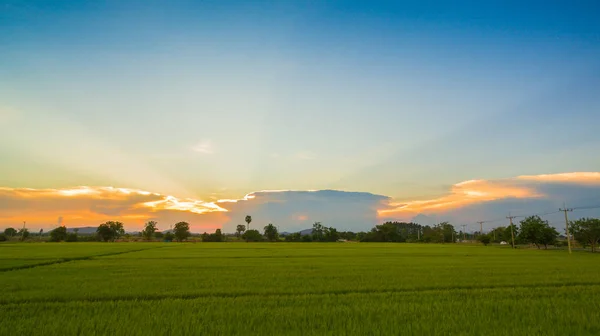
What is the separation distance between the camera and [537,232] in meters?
70.0

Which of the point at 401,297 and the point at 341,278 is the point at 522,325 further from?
the point at 341,278

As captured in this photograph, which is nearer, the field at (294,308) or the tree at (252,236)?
the field at (294,308)

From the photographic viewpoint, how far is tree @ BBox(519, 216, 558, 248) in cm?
6894

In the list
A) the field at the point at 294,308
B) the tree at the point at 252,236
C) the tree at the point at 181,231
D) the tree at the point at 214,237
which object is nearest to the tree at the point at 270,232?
the tree at the point at 252,236

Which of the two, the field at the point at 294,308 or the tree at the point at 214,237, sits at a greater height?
the field at the point at 294,308

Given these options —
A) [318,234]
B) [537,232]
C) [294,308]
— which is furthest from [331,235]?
[294,308]

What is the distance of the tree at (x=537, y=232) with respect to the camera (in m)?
68.9

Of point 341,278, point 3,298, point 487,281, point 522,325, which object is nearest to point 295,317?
point 522,325

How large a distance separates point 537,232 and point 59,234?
16664 cm

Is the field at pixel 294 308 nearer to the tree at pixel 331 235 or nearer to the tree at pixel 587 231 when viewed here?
the tree at pixel 587 231

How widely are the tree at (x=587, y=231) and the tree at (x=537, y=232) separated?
4408mm

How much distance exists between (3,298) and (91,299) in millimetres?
3072

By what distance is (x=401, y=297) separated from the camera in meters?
12.7

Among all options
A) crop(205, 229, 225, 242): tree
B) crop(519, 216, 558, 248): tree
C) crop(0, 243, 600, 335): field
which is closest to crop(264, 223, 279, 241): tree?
crop(205, 229, 225, 242): tree
